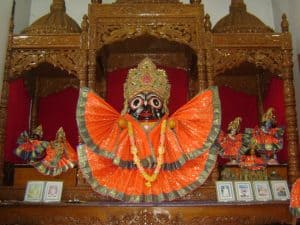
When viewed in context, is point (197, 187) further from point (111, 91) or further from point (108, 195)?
point (111, 91)

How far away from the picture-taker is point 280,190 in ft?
9.81

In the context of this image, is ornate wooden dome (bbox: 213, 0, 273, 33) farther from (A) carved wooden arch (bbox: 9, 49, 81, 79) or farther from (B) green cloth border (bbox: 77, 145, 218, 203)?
(A) carved wooden arch (bbox: 9, 49, 81, 79)

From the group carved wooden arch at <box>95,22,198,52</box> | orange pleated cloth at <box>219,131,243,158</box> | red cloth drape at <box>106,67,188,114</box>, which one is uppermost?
carved wooden arch at <box>95,22,198,52</box>

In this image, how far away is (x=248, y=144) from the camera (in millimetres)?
3191

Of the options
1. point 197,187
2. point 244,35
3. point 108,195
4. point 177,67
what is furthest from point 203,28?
point 108,195

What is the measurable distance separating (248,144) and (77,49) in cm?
164

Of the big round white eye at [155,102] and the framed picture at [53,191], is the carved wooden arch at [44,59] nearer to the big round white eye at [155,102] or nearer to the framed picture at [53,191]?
the big round white eye at [155,102]

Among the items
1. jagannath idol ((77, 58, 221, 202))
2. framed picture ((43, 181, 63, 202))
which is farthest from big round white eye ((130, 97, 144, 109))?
framed picture ((43, 181, 63, 202))

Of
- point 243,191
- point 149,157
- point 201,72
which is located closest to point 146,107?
point 149,157

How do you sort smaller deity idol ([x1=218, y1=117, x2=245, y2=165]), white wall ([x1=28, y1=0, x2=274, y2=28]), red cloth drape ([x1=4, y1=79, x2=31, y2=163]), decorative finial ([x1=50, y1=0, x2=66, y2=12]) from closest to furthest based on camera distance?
1. smaller deity idol ([x1=218, y1=117, x2=245, y2=165])
2. red cloth drape ([x1=4, y1=79, x2=31, y2=163])
3. decorative finial ([x1=50, y1=0, x2=66, y2=12])
4. white wall ([x1=28, y1=0, x2=274, y2=28])

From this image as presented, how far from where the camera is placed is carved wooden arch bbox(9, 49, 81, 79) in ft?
10.8

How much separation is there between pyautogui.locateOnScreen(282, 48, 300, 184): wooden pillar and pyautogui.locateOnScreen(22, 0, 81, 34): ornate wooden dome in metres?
1.90

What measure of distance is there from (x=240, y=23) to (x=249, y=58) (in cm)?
45

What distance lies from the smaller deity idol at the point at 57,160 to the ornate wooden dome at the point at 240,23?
172cm
